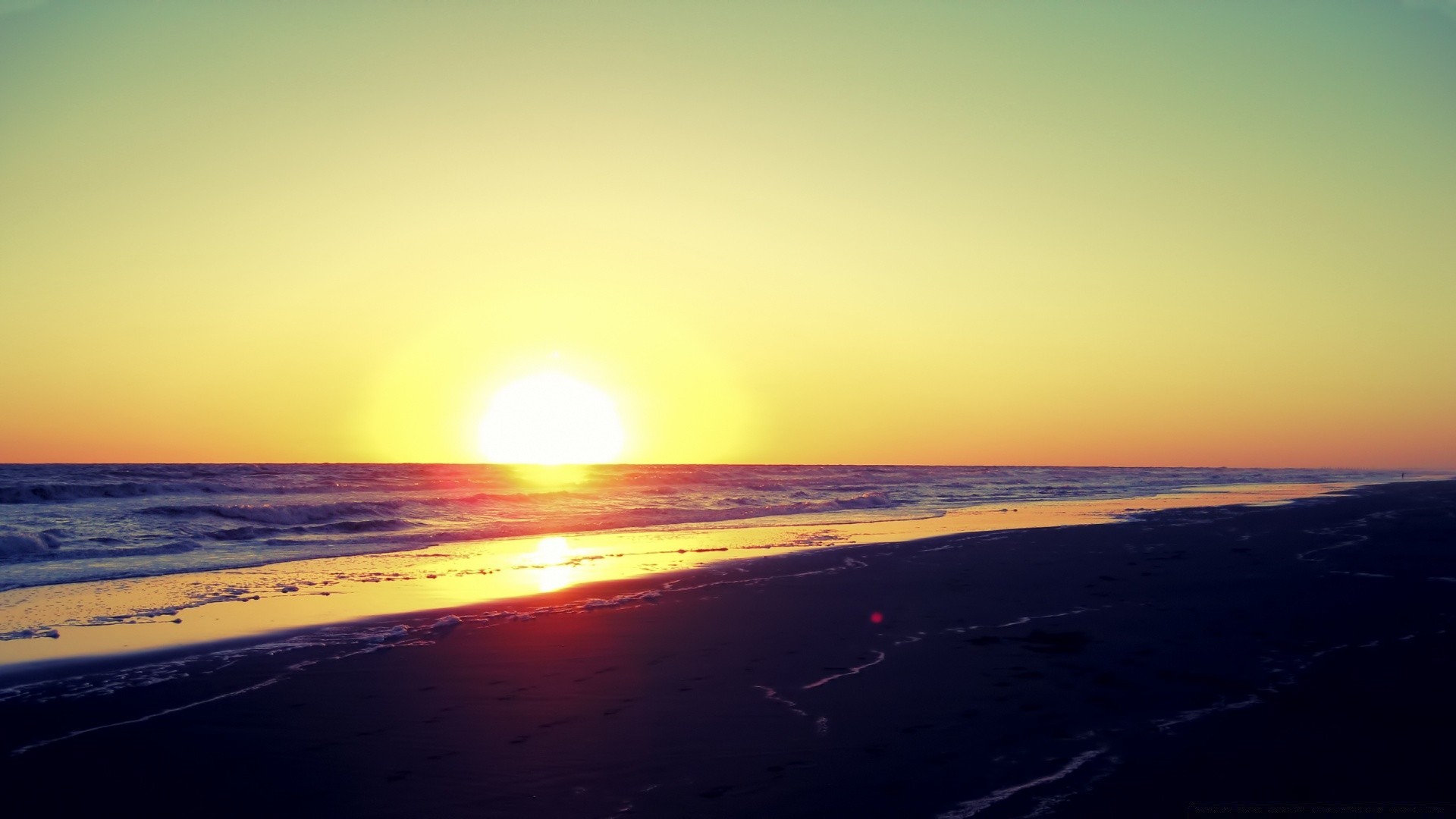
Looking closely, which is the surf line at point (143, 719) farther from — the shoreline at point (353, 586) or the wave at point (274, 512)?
the wave at point (274, 512)

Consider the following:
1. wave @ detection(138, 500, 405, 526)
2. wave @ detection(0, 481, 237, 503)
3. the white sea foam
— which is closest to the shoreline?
the white sea foam

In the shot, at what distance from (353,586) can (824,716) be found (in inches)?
521

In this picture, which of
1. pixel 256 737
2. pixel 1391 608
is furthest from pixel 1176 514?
pixel 256 737

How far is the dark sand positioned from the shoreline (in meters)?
2.29

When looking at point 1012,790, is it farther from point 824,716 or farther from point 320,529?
point 320,529

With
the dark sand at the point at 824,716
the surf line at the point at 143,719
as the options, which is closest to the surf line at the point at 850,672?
the dark sand at the point at 824,716

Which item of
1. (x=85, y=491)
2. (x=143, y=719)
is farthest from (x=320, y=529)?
(x=143, y=719)

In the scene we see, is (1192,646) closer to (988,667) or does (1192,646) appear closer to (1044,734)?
(988,667)

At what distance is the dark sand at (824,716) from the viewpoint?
241 inches

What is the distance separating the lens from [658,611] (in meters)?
13.8

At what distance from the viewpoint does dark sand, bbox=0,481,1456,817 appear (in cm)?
611

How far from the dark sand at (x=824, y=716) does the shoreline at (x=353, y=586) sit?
90.1 inches

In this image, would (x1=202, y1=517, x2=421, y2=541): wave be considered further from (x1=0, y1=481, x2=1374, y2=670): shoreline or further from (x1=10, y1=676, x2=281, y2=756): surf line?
(x1=10, y1=676, x2=281, y2=756): surf line

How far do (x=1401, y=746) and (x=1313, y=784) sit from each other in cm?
131
